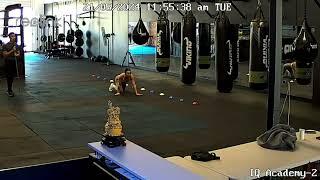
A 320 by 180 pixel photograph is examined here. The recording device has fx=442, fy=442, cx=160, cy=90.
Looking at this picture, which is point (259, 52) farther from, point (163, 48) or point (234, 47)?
point (163, 48)

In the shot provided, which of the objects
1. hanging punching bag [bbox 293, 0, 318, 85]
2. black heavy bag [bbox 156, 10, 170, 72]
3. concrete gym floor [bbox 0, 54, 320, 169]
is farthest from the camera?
black heavy bag [bbox 156, 10, 170, 72]

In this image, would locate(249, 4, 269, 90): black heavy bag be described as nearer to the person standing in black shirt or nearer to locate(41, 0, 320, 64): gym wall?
locate(41, 0, 320, 64): gym wall

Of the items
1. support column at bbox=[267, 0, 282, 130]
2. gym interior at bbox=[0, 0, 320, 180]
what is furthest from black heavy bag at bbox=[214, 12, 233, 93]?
support column at bbox=[267, 0, 282, 130]

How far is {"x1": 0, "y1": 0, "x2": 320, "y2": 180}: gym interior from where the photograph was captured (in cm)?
316

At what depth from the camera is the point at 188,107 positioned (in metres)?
8.20

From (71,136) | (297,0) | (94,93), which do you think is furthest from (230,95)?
(71,136)

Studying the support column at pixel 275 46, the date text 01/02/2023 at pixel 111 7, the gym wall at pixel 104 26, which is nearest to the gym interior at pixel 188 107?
the support column at pixel 275 46

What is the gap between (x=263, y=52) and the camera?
18.6ft

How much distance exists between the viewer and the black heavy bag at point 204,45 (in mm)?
7723

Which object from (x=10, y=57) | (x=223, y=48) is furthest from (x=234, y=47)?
(x=10, y=57)

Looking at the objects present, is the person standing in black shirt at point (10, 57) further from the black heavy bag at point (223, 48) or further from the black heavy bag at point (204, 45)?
the black heavy bag at point (223, 48)

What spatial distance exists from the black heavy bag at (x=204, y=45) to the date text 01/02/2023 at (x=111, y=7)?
20.7 feet

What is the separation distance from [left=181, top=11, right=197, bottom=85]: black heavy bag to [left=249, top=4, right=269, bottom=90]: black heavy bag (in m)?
0.99

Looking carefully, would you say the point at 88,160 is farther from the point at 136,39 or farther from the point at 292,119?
the point at 136,39
